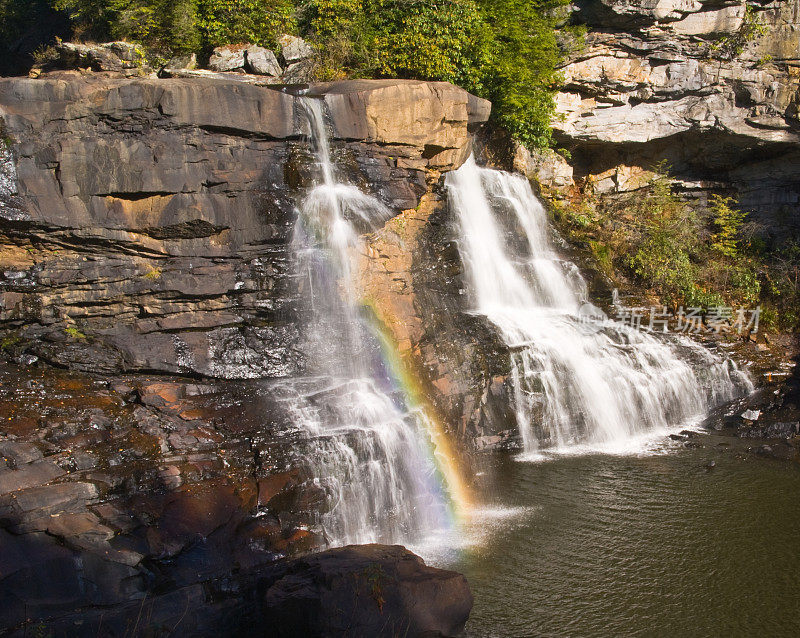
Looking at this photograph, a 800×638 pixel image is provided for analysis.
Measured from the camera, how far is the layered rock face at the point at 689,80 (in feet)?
44.7

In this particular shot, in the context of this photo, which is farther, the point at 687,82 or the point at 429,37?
the point at 687,82

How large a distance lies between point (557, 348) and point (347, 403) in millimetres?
4180

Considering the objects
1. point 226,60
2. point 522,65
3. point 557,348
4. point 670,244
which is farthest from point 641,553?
point 226,60

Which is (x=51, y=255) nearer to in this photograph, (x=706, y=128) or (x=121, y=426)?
(x=121, y=426)

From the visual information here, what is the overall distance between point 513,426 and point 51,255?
292 inches

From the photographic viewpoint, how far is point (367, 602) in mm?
5160

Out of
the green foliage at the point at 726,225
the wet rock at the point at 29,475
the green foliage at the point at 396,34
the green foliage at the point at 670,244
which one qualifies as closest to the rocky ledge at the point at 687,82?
the green foliage at the point at 396,34

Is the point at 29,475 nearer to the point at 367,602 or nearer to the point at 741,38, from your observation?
the point at 367,602

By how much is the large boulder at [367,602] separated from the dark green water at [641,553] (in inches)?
20.8

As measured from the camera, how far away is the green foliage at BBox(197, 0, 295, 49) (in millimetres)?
12250

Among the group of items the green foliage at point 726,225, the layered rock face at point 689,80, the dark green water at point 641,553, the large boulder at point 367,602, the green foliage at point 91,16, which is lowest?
the dark green water at point 641,553

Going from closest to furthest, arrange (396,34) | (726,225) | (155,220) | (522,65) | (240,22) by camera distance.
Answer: (155,220) → (240,22) → (396,34) → (522,65) → (726,225)

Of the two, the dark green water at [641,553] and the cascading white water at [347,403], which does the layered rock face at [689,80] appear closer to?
the cascading white water at [347,403]

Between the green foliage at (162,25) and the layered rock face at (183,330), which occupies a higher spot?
the green foliage at (162,25)
